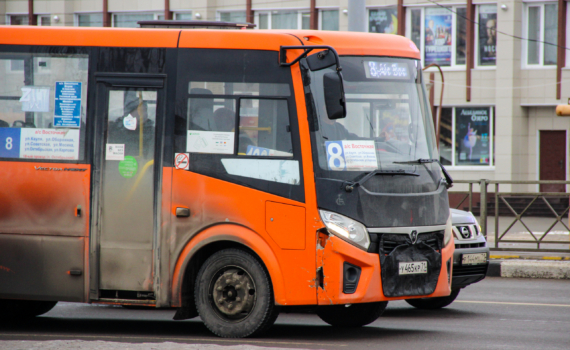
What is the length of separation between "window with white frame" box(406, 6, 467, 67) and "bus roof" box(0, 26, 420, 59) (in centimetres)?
2064

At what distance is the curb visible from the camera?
12602mm

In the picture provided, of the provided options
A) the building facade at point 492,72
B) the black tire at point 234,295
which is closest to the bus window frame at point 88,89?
the black tire at point 234,295

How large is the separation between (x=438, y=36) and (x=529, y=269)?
16399 millimetres

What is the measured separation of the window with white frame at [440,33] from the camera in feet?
89.9

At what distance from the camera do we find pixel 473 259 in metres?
9.27

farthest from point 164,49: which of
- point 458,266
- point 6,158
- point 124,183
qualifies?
point 458,266

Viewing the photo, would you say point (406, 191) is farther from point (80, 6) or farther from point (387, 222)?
point (80, 6)

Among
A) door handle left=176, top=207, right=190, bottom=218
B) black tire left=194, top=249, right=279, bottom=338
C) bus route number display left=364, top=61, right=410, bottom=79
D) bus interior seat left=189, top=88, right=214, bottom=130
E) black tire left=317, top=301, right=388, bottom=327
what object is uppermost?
bus route number display left=364, top=61, right=410, bottom=79

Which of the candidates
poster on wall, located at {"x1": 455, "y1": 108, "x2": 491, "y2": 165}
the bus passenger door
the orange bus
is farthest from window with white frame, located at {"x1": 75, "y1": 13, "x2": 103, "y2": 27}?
the bus passenger door

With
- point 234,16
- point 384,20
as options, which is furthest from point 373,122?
point 234,16

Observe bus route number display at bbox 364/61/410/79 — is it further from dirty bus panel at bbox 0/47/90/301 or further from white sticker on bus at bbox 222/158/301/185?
dirty bus panel at bbox 0/47/90/301

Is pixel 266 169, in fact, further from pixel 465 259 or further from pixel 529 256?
pixel 529 256

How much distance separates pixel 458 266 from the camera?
916 centimetres

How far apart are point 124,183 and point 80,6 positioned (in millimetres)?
26382
